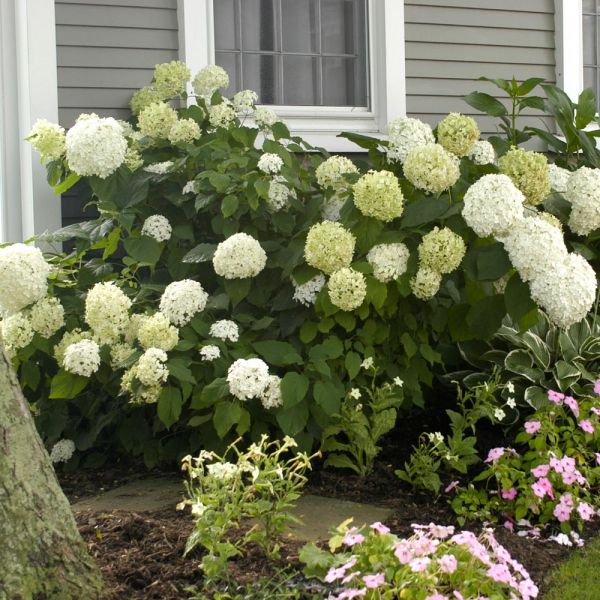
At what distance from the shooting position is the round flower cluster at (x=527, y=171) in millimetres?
3844


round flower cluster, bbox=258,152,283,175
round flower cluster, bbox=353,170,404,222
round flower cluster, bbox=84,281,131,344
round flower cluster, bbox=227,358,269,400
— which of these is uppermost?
round flower cluster, bbox=258,152,283,175

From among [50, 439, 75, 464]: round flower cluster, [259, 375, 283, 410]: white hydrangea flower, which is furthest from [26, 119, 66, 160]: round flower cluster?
[259, 375, 283, 410]: white hydrangea flower

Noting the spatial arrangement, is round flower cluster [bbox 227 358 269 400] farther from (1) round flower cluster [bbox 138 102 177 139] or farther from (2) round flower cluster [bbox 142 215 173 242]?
(1) round flower cluster [bbox 138 102 177 139]

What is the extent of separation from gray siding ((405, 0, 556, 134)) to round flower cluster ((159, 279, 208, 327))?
8.35ft

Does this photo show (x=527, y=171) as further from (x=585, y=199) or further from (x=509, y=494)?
(x=509, y=494)

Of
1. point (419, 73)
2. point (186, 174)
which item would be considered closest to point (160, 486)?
point (186, 174)

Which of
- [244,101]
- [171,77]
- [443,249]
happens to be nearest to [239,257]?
[443,249]

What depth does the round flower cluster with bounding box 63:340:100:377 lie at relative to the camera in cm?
359

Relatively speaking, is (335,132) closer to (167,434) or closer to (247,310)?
(247,310)

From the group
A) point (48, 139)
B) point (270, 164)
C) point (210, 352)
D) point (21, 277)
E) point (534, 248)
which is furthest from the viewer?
point (48, 139)

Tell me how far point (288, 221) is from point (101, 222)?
87 cm

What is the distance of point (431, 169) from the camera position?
3676mm

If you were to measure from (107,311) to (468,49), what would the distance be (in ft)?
10.6

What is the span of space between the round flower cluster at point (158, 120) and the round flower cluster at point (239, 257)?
0.89 m
